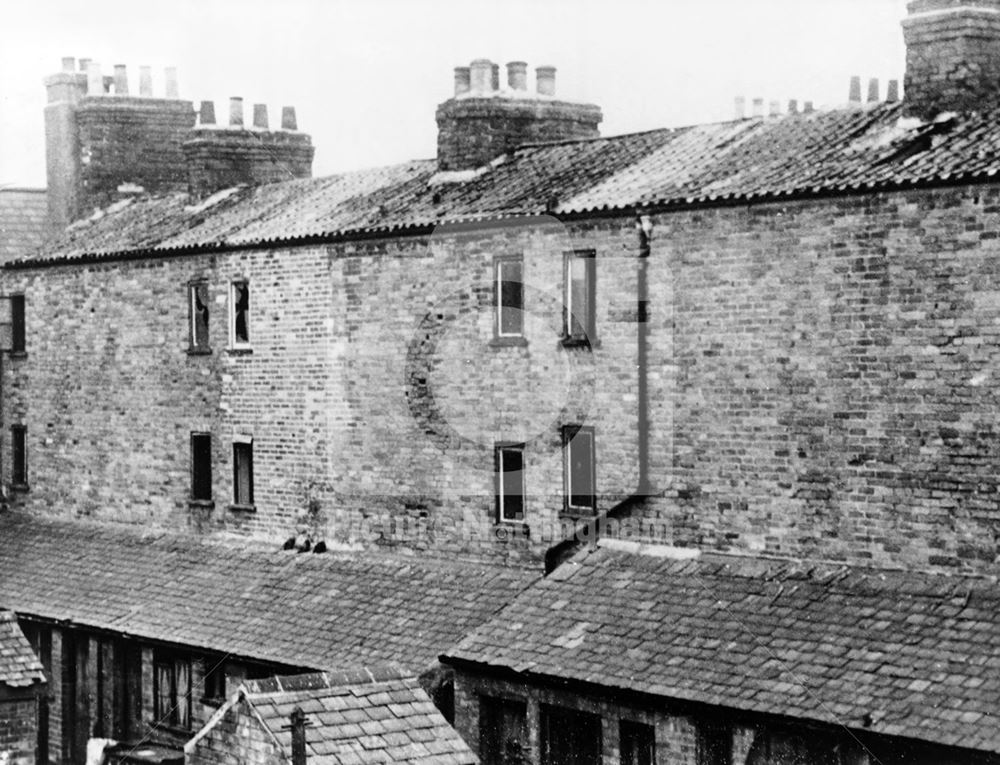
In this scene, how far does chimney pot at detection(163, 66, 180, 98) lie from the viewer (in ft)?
120

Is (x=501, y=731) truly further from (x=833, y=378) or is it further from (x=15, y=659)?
(x=15, y=659)

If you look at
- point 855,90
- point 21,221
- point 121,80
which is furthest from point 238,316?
point 855,90

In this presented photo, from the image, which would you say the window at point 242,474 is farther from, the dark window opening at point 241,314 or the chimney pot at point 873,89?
the chimney pot at point 873,89

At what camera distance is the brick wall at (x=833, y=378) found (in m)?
19.9

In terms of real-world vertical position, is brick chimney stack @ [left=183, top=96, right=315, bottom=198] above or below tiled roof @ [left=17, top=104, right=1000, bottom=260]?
above

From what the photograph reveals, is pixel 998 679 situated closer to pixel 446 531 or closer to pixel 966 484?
pixel 966 484

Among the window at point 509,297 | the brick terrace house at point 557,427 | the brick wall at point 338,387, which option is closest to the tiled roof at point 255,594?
the brick terrace house at point 557,427

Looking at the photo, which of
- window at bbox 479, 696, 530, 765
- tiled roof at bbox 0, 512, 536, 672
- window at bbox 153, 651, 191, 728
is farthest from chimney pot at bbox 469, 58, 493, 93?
window at bbox 479, 696, 530, 765

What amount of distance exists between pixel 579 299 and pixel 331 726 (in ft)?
25.3

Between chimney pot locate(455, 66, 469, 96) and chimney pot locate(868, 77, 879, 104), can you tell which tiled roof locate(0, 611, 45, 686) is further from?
chimney pot locate(868, 77, 879, 104)

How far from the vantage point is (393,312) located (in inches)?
1049

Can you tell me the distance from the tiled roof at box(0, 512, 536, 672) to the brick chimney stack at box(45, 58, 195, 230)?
6802 millimetres

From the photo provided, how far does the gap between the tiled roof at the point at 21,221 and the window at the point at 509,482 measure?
14744 mm

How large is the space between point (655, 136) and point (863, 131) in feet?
14.1
